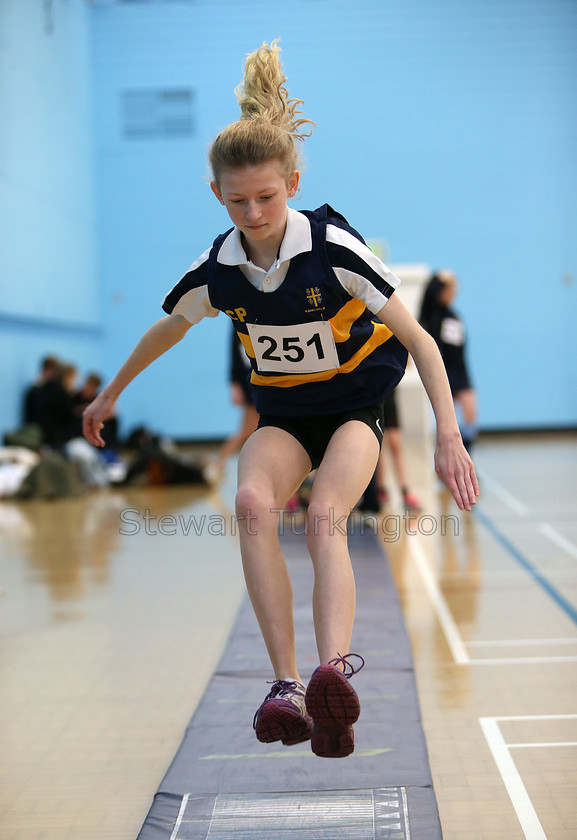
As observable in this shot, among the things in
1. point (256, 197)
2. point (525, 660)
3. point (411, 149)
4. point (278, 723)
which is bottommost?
point (525, 660)

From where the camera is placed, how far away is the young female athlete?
6.29 ft

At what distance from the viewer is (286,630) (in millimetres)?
2039

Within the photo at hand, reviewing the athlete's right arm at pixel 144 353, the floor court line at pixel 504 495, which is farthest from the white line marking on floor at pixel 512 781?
the floor court line at pixel 504 495

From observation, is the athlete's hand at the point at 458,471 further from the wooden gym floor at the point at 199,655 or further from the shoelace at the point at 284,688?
the wooden gym floor at the point at 199,655

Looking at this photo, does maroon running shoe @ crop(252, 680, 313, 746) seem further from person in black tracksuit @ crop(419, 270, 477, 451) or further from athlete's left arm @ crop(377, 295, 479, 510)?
person in black tracksuit @ crop(419, 270, 477, 451)

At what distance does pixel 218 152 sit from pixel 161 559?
3.38 m

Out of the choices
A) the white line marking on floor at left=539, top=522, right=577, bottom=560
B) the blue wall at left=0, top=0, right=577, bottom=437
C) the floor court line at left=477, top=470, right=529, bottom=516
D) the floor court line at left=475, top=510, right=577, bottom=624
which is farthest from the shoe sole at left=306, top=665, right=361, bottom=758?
the blue wall at left=0, top=0, right=577, bottom=437

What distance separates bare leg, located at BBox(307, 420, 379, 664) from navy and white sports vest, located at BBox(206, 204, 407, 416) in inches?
5.5

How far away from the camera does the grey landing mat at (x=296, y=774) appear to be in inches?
75.4

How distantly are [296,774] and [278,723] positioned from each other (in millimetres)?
422

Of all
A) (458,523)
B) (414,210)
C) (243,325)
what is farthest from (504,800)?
(414,210)

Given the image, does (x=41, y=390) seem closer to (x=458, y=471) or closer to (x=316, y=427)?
(x=316, y=427)

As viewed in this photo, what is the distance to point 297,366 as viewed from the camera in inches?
84.1

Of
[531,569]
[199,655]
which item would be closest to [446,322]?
[531,569]
